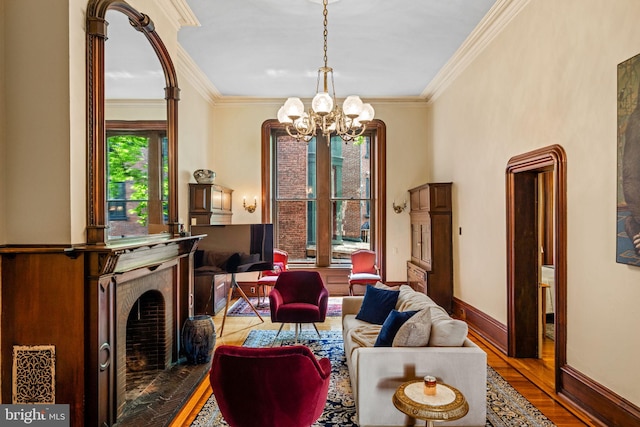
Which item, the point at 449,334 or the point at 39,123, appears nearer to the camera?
the point at 39,123

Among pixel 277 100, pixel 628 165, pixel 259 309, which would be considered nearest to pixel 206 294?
pixel 259 309

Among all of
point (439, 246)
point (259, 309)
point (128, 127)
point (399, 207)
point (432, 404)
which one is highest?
point (128, 127)

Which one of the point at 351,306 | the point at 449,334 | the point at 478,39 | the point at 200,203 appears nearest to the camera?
the point at 449,334

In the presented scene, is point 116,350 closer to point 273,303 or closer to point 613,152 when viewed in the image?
point 273,303

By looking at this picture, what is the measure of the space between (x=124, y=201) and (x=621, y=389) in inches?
149

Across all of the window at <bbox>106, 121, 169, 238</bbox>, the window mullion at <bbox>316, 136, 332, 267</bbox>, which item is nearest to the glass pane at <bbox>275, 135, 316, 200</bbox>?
the window mullion at <bbox>316, 136, 332, 267</bbox>

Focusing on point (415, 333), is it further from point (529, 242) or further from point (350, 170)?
point (350, 170)

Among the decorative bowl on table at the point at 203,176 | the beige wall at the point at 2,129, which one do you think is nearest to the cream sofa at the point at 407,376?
the beige wall at the point at 2,129

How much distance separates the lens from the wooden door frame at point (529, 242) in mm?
3252

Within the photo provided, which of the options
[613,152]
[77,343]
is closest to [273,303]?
[77,343]

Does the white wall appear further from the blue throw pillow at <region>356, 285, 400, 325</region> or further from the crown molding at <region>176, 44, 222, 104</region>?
the blue throw pillow at <region>356, 285, 400, 325</region>

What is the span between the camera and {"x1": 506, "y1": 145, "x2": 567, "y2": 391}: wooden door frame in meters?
3.25

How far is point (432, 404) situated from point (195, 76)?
18.0ft

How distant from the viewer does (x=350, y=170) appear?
763 centimetres
